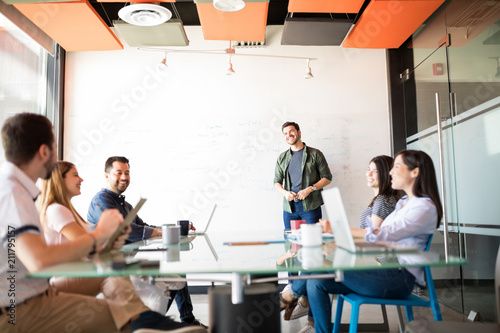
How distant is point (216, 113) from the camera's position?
15.8ft

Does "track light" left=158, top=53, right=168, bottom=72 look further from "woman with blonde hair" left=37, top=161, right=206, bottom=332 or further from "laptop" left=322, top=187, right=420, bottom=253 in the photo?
"laptop" left=322, top=187, right=420, bottom=253

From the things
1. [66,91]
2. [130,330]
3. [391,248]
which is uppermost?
[66,91]

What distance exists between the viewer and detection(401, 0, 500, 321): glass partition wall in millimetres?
2861

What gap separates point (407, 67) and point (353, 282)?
3.41 meters

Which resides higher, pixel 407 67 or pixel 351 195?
pixel 407 67

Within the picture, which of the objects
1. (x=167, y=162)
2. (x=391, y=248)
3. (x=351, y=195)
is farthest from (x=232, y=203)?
(x=391, y=248)

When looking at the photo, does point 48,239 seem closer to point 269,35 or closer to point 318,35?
point 318,35

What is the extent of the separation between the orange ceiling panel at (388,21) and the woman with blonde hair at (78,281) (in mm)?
2860

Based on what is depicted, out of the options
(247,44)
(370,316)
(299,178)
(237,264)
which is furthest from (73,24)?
(370,316)

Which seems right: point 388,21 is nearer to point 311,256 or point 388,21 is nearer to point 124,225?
point 311,256

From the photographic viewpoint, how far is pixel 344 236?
5.39 ft

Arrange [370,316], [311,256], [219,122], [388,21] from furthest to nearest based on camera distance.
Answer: [219,122] < [388,21] < [370,316] < [311,256]

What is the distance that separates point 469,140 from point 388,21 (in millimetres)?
1392

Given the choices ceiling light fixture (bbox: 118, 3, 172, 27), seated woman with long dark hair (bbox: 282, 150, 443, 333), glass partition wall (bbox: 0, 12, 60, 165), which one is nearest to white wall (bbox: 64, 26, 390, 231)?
glass partition wall (bbox: 0, 12, 60, 165)
